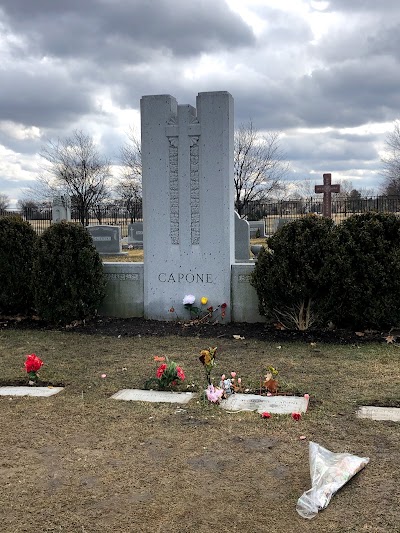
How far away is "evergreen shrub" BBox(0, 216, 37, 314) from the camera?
8.10m

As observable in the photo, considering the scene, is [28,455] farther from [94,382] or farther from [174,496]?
[94,382]

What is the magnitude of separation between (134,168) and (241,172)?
7960mm

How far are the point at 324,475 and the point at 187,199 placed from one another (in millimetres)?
5367

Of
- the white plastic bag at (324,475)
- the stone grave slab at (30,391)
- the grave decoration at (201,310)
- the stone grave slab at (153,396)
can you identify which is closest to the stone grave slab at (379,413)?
the white plastic bag at (324,475)

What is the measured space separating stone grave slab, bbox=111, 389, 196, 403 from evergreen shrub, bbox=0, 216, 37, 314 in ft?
12.7

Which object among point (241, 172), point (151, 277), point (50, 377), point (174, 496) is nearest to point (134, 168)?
point (241, 172)

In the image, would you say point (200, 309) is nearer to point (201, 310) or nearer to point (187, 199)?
point (201, 310)

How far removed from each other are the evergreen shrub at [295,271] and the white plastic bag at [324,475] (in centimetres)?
380

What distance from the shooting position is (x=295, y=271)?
697cm

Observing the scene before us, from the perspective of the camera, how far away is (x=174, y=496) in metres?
2.94

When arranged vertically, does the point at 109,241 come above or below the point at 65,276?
above

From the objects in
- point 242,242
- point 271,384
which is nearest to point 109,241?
point 242,242

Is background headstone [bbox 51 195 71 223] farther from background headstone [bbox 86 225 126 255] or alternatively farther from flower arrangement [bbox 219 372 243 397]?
flower arrangement [bbox 219 372 243 397]

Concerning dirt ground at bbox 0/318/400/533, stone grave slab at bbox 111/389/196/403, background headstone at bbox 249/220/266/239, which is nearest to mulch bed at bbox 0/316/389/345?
dirt ground at bbox 0/318/400/533
